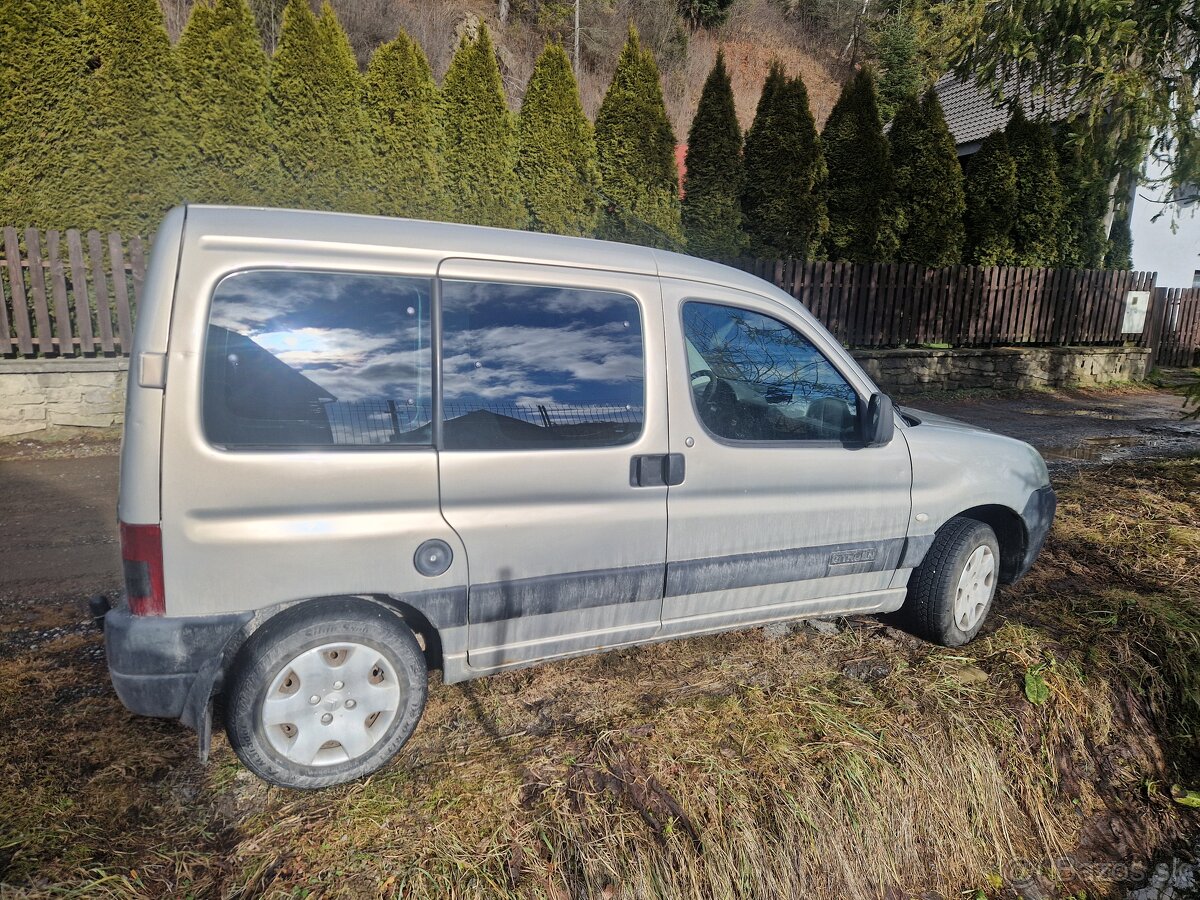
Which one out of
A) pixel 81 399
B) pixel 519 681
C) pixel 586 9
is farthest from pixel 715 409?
pixel 586 9

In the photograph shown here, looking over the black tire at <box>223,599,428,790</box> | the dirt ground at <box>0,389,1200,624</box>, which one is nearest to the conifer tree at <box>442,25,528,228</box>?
the dirt ground at <box>0,389,1200,624</box>

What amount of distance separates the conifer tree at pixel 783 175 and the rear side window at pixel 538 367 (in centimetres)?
1044

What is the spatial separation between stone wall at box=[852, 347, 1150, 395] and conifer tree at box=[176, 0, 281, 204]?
863 cm

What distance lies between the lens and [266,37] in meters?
24.3

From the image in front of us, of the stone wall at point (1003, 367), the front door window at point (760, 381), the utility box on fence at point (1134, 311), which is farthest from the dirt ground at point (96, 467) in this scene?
the front door window at point (760, 381)

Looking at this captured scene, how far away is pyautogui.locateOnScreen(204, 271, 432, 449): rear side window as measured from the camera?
2330mm

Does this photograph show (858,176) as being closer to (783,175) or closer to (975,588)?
(783,175)

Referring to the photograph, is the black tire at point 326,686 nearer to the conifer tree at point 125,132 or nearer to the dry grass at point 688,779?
the dry grass at point 688,779

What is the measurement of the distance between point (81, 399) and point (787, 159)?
1041 centimetres

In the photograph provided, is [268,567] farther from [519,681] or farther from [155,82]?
[155,82]

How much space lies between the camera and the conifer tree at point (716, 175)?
1201 centimetres

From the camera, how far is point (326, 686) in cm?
249

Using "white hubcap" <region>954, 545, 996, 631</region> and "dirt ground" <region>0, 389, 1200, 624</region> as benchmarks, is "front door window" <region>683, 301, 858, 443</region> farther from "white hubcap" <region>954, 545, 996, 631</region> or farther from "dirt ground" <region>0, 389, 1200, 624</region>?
"dirt ground" <region>0, 389, 1200, 624</region>

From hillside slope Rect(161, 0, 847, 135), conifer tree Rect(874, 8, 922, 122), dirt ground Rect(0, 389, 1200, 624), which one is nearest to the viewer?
dirt ground Rect(0, 389, 1200, 624)
